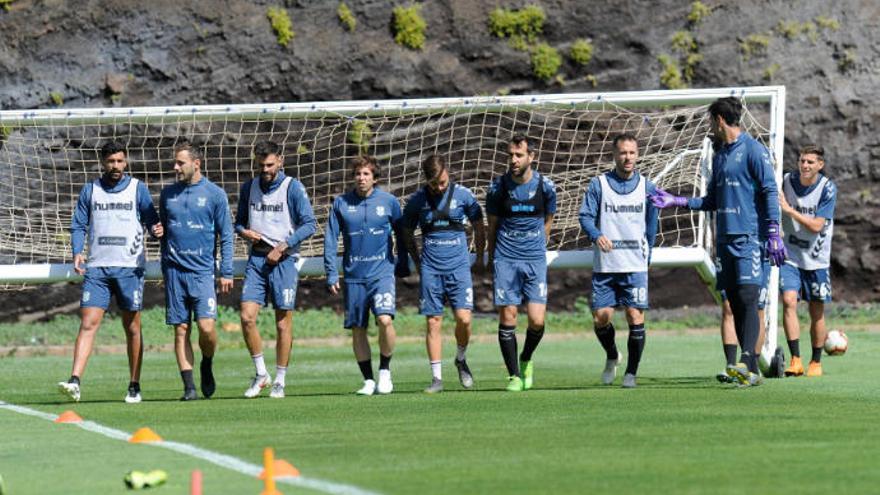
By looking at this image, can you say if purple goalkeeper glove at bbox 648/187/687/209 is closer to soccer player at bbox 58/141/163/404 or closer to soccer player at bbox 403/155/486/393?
→ soccer player at bbox 403/155/486/393

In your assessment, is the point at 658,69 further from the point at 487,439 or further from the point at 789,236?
the point at 487,439

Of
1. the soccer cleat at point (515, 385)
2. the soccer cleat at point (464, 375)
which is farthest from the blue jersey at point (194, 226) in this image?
the soccer cleat at point (515, 385)

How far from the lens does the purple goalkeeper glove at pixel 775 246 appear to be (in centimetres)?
1357

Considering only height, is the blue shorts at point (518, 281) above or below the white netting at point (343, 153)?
below

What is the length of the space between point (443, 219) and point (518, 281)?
0.88m

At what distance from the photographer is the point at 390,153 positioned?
901 inches

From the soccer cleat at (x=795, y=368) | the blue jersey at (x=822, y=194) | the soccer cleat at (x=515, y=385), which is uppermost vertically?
the blue jersey at (x=822, y=194)

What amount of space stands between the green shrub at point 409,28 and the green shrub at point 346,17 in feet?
2.79

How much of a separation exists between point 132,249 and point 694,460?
729 centimetres

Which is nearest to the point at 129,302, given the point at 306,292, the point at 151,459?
the point at 151,459

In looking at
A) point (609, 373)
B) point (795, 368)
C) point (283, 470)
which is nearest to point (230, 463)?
point (283, 470)

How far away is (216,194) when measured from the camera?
14.5 metres

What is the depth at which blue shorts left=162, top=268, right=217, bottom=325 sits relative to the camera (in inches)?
565

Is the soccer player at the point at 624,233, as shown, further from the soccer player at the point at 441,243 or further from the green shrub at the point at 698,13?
the green shrub at the point at 698,13
